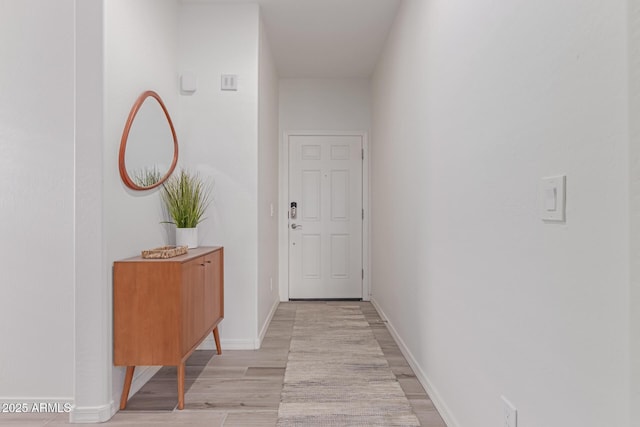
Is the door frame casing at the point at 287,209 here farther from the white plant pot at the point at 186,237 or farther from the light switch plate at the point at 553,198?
Result: the light switch plate at the point at 553,198

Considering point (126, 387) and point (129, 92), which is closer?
point (126, 387)

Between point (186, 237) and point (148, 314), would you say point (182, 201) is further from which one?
point (148, 314)

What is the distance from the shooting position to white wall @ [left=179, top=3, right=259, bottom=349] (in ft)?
10.8

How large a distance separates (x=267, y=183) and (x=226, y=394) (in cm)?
199

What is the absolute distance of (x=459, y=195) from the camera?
1943 millimetres

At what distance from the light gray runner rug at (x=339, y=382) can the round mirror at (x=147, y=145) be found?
4.86ft

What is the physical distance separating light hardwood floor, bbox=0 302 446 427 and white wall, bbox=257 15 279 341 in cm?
47

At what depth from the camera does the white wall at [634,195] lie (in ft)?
2.76

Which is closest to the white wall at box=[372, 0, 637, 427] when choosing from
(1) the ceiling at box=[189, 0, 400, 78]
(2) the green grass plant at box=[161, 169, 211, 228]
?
(1) the ceiling at box=[189, 0, 400, 78]

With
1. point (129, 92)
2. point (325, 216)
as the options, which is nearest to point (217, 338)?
point (129, 92)

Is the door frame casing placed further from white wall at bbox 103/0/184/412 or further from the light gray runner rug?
white wall at bbox 103/0/184/412

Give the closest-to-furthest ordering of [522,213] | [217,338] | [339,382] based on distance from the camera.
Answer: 1. [522,213]
2. [339,382]
3. [217,338]

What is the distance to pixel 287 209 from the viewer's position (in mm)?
5145

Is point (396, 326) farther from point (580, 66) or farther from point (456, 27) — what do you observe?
point (580, 66)
